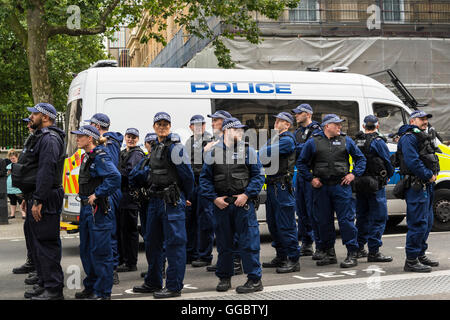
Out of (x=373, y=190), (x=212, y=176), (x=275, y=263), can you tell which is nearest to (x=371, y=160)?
(x=373, y=190)

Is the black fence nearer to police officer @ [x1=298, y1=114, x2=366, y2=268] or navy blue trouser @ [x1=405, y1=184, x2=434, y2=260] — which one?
police officer @ [x1=298, y1=114, x2=366, y2=268]

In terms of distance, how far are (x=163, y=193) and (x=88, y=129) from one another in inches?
38.6

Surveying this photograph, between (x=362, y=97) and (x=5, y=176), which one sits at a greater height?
(x=362, y=97)

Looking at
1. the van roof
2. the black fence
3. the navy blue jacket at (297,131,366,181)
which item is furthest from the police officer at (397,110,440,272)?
the black fence

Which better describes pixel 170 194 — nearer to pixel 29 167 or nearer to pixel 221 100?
pixel 29 167

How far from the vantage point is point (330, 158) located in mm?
7691

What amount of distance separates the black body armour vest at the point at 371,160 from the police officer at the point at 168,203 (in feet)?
9.61

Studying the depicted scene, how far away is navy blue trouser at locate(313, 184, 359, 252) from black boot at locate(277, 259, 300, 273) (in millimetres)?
626

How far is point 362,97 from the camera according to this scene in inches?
404

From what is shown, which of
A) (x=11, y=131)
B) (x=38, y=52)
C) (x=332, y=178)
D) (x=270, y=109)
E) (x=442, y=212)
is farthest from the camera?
(x=11, y=131)

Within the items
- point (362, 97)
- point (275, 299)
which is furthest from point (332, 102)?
point (275, 299)

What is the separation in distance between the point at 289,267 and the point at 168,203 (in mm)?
2005

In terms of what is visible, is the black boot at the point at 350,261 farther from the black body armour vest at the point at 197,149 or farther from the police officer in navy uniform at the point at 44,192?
the police officer in navy uniform at the point at 44,192
